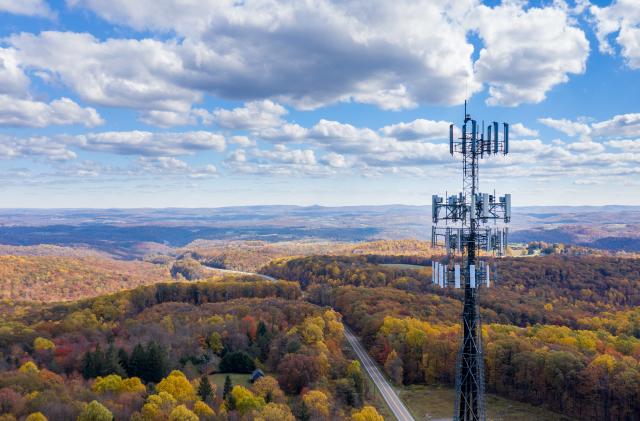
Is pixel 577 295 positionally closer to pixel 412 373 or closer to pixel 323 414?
pixel 412 373

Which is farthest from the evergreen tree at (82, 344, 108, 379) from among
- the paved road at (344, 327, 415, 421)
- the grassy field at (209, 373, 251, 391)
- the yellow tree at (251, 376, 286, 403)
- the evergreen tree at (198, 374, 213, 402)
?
the paved road at (344, 327, 415, 421)

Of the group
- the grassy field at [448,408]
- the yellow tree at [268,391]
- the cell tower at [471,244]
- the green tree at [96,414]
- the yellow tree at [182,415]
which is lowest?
the grassy field at [448,408]

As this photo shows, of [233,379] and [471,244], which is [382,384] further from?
[471,244]

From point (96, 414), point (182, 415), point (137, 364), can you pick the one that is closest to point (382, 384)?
point (137, 364)

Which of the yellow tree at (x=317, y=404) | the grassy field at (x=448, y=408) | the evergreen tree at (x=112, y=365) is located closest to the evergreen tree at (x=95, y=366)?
the evergreen tree at (x=112, y=365)

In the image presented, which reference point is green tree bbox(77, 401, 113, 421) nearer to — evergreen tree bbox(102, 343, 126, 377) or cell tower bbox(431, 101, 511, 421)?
evergreen tree bbox(102, 343, 126, 377)

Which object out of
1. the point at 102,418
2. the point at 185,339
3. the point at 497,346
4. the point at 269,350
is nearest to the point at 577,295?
the point at 497,346

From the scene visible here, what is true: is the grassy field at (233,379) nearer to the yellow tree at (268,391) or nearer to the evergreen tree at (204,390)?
the yellow tree at (268,391)
